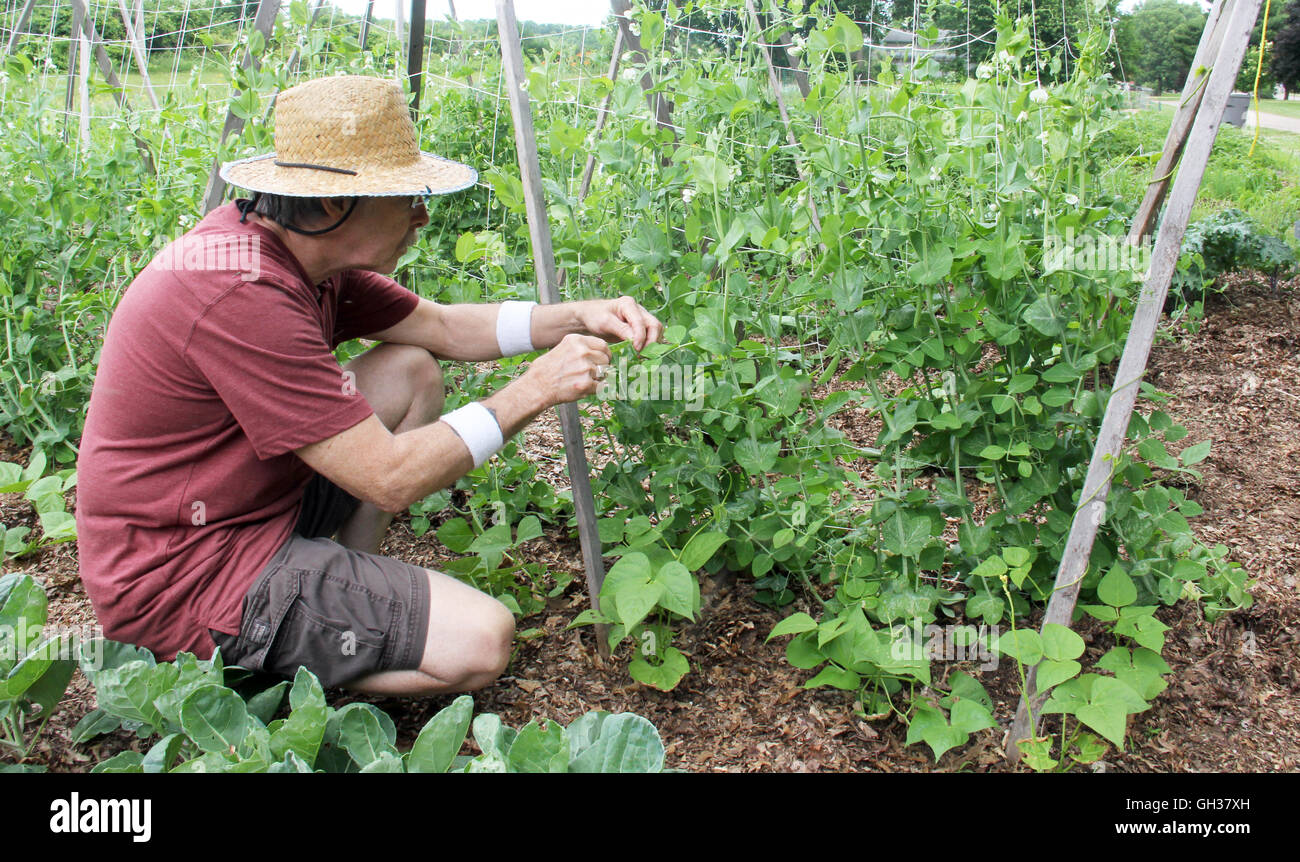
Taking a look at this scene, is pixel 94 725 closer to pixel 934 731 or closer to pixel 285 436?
pixel 285 436

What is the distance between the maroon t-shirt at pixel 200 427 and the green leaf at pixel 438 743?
0.60 metres

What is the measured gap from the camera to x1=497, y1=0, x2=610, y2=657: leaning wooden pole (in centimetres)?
196

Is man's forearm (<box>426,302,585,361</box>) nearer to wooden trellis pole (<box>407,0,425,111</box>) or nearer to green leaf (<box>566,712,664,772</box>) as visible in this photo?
green leaf (<box>566,712,664,772</box>)

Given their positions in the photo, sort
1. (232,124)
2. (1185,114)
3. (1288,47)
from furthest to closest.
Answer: (1288,47) < (232,124) < (1185,114)

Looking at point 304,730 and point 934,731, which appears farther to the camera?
point 934,731

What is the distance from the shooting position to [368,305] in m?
2.27

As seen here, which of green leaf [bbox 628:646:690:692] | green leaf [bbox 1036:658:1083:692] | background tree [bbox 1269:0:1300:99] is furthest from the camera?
background tree [bbox 1269:0:1300:99]

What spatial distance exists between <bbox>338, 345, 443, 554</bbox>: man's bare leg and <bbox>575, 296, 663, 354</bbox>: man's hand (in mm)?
474

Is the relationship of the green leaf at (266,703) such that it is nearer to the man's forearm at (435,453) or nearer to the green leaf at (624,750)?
the man's forearm at (435,453)

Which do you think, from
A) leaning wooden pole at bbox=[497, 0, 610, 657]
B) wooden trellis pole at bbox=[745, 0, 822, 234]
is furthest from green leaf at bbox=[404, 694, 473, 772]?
wooden trellis pole at bbox=[745, 0, 822, 234]

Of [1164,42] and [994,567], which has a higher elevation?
[1164,42]

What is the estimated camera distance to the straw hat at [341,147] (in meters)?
1.75

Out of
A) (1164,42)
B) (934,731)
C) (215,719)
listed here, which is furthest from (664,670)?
(1164,42)

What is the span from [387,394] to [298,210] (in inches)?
22.4
